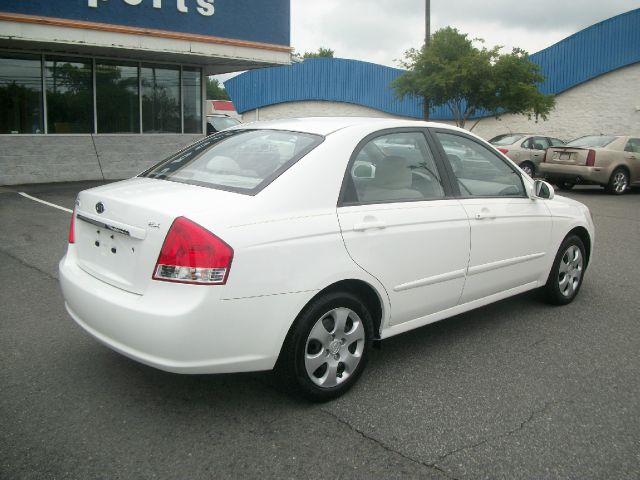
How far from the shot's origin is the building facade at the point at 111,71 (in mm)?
12602

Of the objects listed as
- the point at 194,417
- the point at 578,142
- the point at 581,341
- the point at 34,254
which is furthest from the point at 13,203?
the point at 578,142

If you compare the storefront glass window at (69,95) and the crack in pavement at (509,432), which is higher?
the storefront glass window at (69,95)

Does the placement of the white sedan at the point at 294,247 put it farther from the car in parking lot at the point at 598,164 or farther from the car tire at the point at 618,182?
the car tire at the point at 618,182

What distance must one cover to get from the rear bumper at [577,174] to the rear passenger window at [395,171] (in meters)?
12.0

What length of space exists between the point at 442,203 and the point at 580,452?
1.73 m

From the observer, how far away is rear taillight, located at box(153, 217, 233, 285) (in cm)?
283

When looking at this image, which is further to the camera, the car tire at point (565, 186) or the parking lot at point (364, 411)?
the car tire at point (565, 186)

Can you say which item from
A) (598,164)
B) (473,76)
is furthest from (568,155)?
(473,76)

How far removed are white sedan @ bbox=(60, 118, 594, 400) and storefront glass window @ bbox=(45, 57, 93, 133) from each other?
36.7 feet

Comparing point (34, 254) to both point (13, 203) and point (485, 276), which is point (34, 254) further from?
point (485, 276)

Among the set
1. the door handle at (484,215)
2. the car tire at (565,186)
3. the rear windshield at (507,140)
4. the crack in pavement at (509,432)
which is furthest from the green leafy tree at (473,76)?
the crack in pavement at (509,432)

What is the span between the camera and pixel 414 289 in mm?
3719

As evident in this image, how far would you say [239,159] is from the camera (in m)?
3.68

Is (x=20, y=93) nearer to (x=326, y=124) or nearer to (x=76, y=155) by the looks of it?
(x=76, y=155)
